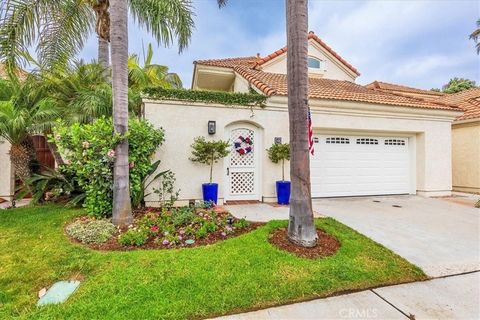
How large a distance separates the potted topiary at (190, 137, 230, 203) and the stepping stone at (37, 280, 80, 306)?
4467mm

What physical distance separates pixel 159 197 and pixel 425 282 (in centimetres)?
669

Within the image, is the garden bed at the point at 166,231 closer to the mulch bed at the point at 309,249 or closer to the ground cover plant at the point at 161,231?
the ground cover plant at the point at 161,231

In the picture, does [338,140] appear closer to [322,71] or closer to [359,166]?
[359,166]

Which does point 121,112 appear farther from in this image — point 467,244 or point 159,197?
point 467,244

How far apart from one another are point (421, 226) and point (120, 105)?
808 centimetres

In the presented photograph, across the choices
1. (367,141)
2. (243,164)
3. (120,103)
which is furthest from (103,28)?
(367,141)

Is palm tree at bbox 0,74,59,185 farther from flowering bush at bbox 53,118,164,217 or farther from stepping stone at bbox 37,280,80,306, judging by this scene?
stepping stone at bbox 37,280,80,306

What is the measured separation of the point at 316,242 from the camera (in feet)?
15.5

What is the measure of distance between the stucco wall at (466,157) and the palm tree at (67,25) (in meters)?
13.6

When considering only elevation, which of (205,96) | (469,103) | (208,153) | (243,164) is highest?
(469,103)

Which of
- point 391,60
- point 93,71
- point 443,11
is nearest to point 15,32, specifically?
point 93,71

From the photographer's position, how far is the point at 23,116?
7340 mm

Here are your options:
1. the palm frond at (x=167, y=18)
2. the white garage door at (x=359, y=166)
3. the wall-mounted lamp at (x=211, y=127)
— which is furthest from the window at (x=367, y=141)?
the palm frond at (x=167, y=18)

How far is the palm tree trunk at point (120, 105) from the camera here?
18.1 ft
